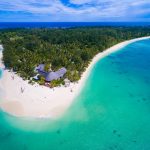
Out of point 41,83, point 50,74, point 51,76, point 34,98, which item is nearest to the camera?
point 34,98

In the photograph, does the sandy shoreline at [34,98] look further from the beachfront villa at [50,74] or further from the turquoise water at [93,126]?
the beachfront villa at [50,74]

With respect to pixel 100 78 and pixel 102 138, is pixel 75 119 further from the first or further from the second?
pixel 100 78

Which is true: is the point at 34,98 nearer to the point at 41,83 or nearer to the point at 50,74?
the point at 41,83

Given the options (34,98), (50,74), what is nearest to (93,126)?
(34,98)

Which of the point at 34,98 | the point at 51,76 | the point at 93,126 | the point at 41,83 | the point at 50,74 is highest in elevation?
the point at 50,74

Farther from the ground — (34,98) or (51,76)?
(51,76)

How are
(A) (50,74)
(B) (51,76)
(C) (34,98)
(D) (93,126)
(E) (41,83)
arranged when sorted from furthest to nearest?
(A) (50,74), (B) (51,76), (E) (41,83), (C) (34,98), (D) (93,126)

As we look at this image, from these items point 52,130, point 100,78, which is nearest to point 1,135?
point 52,130
